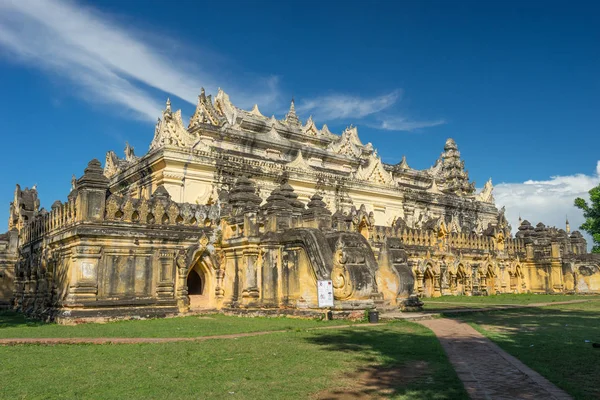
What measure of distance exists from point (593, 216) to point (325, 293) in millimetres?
51851

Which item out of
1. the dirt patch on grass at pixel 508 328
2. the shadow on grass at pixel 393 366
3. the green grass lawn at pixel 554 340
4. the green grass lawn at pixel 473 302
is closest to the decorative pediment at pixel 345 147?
the green grass lawn at pixel 473 302

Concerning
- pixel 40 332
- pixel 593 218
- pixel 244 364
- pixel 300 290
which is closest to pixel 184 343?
pixel 244 364

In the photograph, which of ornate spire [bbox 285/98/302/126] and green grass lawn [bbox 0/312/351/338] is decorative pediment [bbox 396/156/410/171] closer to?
ornate spire [bbox 285/98/302/126]

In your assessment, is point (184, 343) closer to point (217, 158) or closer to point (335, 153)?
Result: point (217, 158)

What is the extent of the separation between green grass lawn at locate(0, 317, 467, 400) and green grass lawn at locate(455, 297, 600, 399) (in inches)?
68.8

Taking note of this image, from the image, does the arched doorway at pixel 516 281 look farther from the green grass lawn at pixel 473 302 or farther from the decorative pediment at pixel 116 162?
the decorative pediment at pixel 116 162

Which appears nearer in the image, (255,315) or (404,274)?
(255,315)

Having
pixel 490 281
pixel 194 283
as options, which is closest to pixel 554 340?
pixel 194 283

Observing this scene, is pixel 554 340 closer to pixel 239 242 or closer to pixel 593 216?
pixel 239 242

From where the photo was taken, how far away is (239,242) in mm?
21422

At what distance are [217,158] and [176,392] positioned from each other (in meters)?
31.0

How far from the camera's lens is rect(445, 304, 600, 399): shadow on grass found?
28.7 ft

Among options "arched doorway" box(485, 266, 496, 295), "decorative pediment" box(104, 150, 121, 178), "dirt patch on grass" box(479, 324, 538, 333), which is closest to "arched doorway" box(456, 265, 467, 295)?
"arched doorway" box(485, 266, 496, 295)

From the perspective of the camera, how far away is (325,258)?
62.0ft
